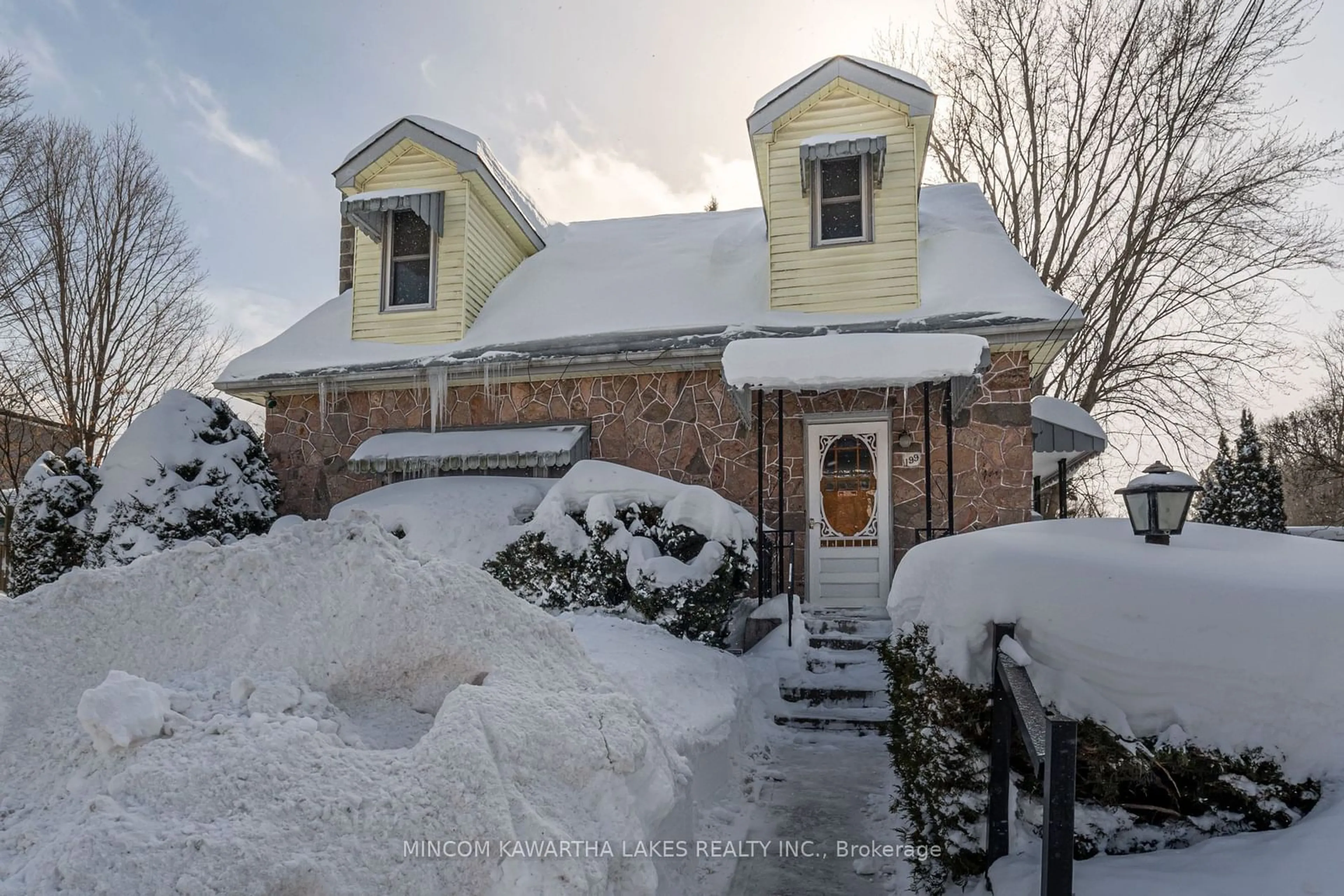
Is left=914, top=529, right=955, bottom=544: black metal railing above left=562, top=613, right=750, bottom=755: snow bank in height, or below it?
above

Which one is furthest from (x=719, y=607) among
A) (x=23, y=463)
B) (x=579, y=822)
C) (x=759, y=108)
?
(x=23, y=463)

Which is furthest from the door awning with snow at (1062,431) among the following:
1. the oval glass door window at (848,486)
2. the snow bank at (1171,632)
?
the snow bank at (1171,632)

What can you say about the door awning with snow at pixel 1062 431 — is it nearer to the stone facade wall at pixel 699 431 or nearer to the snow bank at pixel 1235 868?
the stone facade wall at pixel 699 431

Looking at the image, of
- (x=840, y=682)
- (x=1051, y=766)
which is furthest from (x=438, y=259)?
(x=1051, y=766)

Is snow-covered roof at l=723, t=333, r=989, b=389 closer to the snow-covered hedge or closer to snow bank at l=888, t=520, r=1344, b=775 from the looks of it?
the snow-covered hedge

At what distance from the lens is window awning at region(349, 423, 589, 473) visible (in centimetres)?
848

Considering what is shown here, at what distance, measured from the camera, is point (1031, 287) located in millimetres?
8188

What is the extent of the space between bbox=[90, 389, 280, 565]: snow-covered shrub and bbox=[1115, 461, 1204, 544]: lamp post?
26.3ft

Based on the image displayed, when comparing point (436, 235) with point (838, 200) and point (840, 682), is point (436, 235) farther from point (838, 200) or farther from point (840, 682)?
point (840, 682)

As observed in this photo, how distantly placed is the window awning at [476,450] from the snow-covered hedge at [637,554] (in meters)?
1.85

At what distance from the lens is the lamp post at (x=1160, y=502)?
291 centimetres

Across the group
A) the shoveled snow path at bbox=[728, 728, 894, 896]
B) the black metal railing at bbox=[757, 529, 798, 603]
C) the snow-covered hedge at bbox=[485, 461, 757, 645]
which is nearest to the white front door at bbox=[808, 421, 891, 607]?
the black metal railing at bbox=[757, 529, 798, 603]

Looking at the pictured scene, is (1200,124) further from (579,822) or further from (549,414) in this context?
A: (579,822)

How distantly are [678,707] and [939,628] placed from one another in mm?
2040
